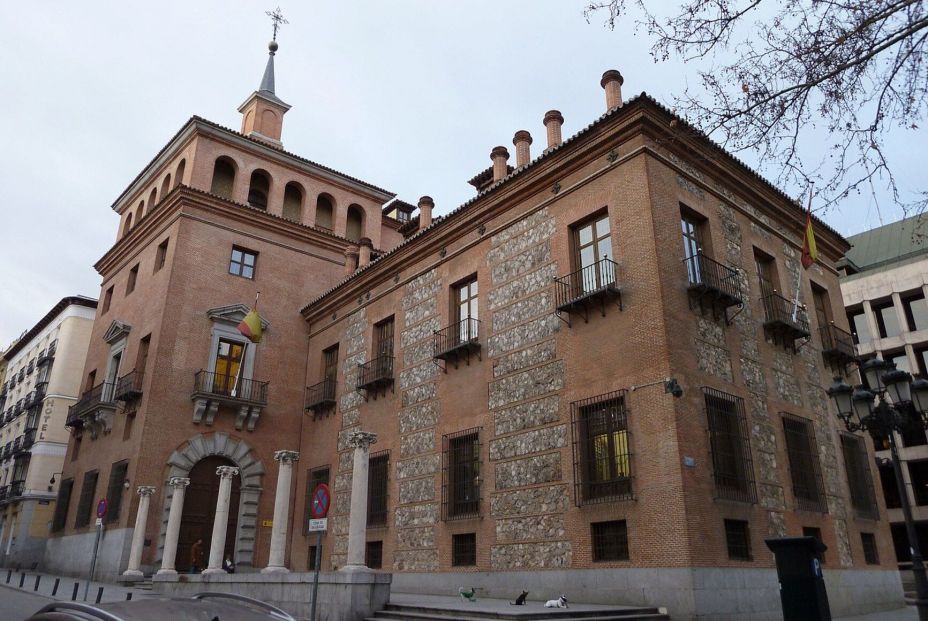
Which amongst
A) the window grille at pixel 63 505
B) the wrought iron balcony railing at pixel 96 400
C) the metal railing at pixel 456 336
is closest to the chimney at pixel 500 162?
the metal railing at pixel 456 336

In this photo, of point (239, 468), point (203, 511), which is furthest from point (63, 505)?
point (239, 468)

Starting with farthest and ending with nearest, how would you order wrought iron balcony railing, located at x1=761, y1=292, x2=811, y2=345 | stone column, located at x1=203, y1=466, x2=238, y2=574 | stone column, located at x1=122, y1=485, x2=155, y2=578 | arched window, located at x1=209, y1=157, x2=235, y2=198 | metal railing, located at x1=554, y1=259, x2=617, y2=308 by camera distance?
arched window, located at x1=209, y1=157, x2=235, y2=198, stone column, located at x1=122, y1=485, x2=155, y2=578, stone column, located at x1=203, y1=466, x2=238, y2=574, wrought iron balcony railing, located at x1=761, y1=292, x2=811, y2=345, metal railing, located at x1=554, y1=259, x2=617, y2=308

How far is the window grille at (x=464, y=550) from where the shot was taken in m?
16.1

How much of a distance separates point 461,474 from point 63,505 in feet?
58.1

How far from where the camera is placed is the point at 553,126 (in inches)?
698

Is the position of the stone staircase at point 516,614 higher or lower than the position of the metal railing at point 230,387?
lower

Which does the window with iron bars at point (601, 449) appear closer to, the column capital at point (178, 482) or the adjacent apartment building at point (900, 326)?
the column capital at point (178, 482)

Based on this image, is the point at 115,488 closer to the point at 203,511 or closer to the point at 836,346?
the point at 203,511

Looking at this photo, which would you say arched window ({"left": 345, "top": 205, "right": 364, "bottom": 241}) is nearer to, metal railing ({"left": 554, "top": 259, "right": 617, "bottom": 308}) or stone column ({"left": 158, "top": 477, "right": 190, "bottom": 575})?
stone column ({"left": 158, "top": 477, "right": 190, "bottom": 575})

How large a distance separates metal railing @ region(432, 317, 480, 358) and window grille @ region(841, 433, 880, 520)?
982 cm

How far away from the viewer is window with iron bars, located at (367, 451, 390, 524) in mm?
19562

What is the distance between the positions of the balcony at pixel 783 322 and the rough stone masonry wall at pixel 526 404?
5.29 metres

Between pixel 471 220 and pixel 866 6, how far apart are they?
1316cm

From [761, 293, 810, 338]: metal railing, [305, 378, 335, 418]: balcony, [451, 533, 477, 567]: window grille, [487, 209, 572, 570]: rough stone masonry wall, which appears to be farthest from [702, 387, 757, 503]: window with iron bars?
[305, 378, 335, 418]: balcony
